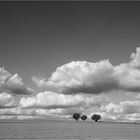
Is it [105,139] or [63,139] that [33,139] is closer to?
[63,139]

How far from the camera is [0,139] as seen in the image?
3634cm

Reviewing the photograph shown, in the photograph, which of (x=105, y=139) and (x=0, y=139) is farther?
(x=105, y=139)

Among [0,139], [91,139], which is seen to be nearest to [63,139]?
[91,139]

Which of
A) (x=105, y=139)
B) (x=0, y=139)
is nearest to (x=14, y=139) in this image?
(x=0, y=139)

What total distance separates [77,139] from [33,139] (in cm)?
737

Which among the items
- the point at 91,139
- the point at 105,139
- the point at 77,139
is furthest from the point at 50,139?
the point at 105,139

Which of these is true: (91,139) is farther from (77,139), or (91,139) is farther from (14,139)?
(14,139)

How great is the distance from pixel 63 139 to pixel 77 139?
2.38 meters

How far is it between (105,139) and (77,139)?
196 inches

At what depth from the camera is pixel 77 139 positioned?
3788cm

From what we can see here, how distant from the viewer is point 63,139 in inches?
1481

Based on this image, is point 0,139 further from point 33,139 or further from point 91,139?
point 91,139

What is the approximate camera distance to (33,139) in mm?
36844

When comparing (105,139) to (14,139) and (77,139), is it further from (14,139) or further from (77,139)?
(14,139)
